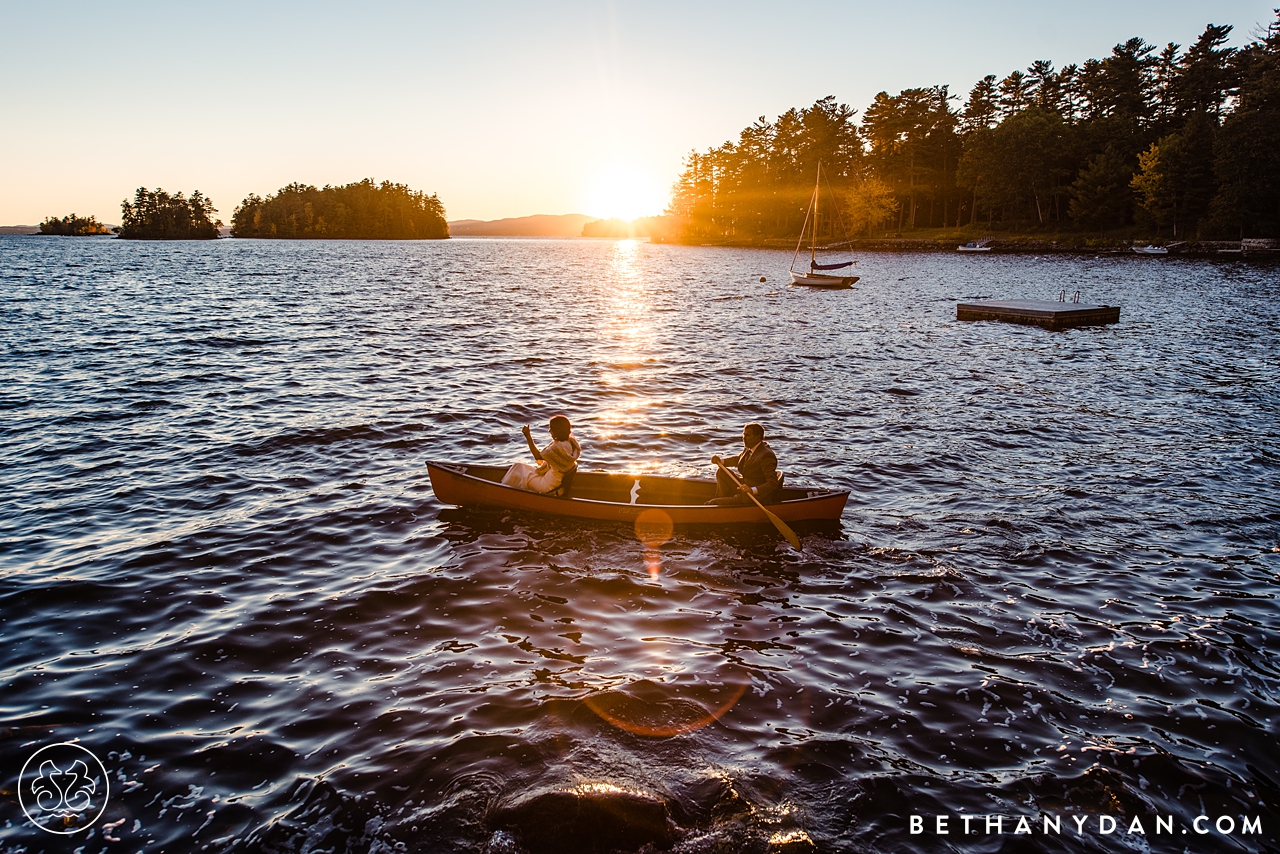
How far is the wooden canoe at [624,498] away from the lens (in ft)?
40.4

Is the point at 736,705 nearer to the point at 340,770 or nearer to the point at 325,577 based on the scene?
the point at 340,770

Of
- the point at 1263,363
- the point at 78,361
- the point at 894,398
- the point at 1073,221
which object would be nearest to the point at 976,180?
the point at 1073,221

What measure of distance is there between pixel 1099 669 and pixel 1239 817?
2276 millimetres

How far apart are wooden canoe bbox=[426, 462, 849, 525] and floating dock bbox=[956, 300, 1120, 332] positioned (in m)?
31.2

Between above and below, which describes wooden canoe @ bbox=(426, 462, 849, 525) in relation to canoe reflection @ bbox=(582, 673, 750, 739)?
above

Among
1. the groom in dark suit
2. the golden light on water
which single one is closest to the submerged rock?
the golden light on water

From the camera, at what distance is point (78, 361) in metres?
27.1

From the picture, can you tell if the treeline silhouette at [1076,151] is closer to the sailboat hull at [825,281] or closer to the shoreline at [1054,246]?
the shoreline at [1054,246]

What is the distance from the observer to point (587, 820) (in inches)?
230

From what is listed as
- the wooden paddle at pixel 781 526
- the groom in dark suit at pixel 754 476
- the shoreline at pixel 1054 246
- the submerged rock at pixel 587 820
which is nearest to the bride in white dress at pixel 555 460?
the groom in dark suit at pixel 754 476

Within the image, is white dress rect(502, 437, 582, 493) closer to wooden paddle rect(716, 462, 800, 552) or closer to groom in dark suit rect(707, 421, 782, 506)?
groom in dark suit rect(707, 421, 782, 506)

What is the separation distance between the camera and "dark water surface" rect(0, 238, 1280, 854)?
21.1 feet

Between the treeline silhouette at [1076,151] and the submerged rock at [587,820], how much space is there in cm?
10323

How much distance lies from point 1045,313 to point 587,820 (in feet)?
130
